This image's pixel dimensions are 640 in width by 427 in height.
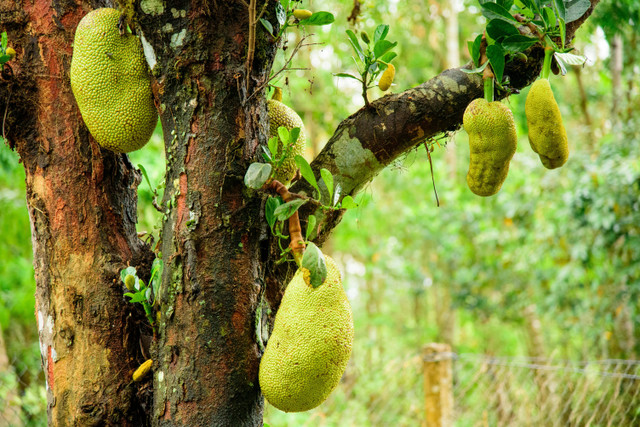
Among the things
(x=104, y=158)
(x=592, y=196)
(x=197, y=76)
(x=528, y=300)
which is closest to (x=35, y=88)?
(x=104, y=158)

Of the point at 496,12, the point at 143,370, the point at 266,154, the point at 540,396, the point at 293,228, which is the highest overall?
the point at 496,12

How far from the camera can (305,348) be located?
821mm

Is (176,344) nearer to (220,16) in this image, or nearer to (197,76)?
(197,76)

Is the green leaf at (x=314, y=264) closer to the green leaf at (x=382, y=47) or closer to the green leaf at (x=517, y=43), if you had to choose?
the green leaf at (x=382, y=47)

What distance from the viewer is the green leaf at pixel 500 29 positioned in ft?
3.07

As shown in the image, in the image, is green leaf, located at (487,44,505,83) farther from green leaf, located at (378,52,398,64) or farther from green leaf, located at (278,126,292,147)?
green leaf, located at (278,126,292,147)

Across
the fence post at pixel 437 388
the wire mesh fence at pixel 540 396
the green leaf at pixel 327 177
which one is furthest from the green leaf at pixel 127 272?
the wire mesh fence at pixel 540 396

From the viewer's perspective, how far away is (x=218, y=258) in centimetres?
86

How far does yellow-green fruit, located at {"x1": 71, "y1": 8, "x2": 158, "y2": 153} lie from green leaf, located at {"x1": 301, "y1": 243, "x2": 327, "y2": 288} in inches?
14.9

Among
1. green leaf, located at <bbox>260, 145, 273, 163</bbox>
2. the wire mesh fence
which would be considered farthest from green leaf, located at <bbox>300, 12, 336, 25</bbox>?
the wire mesh fence

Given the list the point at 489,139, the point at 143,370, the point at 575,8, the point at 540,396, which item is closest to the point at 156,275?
the point at 143,370

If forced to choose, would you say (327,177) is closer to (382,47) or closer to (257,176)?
(257,176)

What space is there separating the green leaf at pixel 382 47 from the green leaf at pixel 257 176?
30 centimetres

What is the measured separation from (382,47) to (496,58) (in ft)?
0.65
